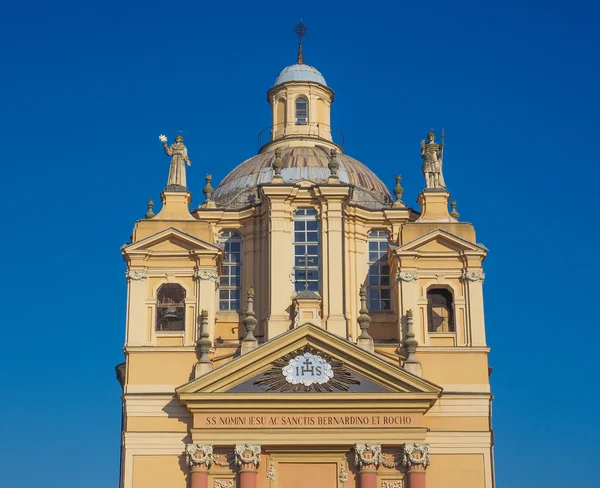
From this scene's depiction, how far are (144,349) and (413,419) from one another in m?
8.59

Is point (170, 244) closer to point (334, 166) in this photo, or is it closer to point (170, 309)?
point (170, 309)

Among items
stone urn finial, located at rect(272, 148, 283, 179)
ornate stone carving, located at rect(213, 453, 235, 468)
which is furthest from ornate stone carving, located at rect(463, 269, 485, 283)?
ornate stone carving, located at rect(213, 453, 235, 468)

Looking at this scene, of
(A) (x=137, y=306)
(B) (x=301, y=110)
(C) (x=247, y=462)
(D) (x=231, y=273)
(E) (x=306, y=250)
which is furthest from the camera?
(B) (x=301, y=110)

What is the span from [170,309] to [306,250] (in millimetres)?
4993

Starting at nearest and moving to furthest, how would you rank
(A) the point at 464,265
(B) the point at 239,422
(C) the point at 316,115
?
(B) the point at 239,422
(A) the point at 464,265
(C) the point at 316,115

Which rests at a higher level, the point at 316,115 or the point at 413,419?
the point at 316,115

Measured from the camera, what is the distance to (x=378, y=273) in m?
43.5

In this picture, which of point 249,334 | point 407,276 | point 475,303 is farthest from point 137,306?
point 475,303

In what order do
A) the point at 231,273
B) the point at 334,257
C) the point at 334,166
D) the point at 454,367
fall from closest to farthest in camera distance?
the point at 454,367
the point at 334,257
the point at 334,166
the point at 231,273

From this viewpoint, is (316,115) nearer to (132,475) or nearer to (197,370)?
(197,370)

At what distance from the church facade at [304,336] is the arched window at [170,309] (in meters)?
0.06

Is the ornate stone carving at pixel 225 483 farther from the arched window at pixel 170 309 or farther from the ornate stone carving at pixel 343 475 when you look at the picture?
the arched window at pixel 170 309

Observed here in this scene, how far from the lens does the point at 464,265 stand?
133 ft
